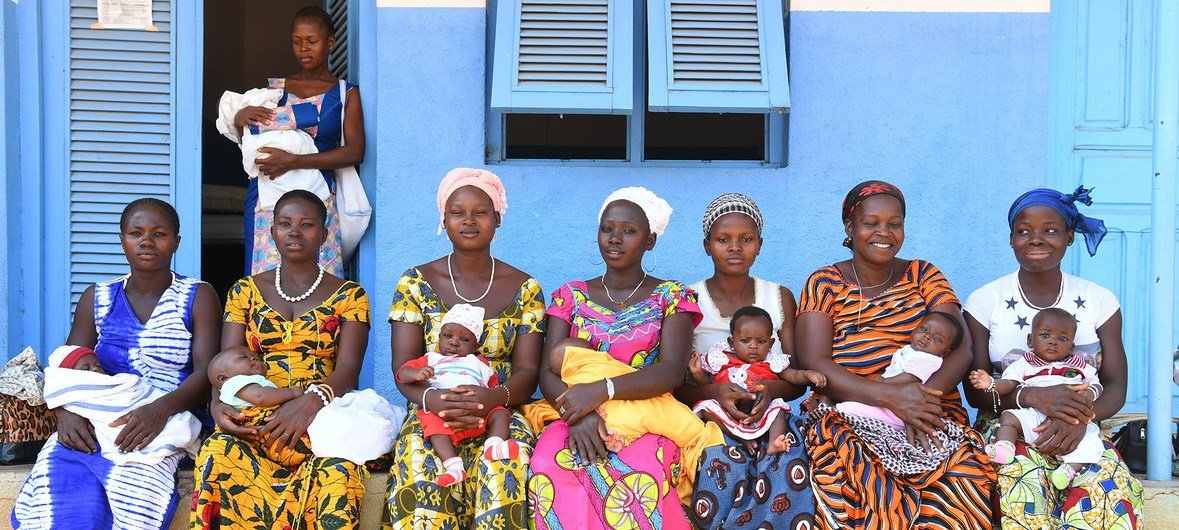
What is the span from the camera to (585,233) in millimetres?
4934

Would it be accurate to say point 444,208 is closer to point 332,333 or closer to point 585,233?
point 332,333

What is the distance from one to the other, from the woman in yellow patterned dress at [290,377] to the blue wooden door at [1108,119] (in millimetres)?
3385

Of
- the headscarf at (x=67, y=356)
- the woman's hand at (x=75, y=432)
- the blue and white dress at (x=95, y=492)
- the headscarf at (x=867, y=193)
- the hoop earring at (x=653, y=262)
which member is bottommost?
the blue and white dress at (x=95, y=492)

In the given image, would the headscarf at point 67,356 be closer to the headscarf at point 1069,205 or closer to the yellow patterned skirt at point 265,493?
the yellow patterned skirt at point 265,493

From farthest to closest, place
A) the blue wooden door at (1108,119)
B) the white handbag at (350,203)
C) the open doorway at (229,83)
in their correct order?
the open doorway at (229,83) < the blue wooden door at (1108,119) < the white handbag at (350,203)

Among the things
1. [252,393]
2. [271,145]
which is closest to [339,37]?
[271,145]

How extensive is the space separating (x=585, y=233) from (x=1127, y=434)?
2389mm

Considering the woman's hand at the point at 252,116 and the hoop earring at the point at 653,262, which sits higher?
the woman's hand at the point at 252,116

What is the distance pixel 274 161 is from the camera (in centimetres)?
472

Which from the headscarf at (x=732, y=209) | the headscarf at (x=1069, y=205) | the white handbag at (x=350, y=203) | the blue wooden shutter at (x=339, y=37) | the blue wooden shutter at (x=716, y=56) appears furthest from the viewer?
the blue wooden shutter at (x=339, y=37)

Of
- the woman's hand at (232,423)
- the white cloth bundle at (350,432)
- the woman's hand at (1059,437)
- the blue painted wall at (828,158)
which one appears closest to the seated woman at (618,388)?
the white cloth bundle at (350,432)

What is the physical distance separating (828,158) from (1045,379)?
1.57 metres

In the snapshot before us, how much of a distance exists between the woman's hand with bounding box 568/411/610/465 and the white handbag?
5.76ft

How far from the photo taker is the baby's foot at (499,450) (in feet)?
11.5
